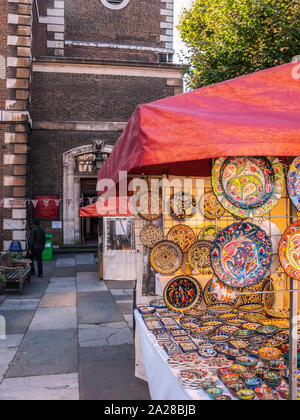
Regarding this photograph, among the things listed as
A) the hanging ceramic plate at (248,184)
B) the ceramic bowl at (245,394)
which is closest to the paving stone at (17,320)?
the ceramic bowl at (245,394)

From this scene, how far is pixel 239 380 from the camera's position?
8.09ft

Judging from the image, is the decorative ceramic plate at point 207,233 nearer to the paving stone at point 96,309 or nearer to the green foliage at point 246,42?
the paving stone at point 96,309

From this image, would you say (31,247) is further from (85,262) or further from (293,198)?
(293,198)

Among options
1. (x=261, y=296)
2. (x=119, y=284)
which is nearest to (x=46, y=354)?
(x=261, y=296)

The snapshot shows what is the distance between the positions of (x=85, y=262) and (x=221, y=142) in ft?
45.4

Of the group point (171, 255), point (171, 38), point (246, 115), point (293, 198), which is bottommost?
point (171, 255)

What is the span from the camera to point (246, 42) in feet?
43.1

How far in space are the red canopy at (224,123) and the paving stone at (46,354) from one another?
352 centimetres

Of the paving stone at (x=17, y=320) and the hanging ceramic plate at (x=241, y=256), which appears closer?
the hanging ceramic plate at (x=241, y=256)

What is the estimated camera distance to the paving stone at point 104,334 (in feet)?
19.2

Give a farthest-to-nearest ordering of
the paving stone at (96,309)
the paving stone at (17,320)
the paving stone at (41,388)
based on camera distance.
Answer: the paving stone at (96,309) < the paving stone at (17,320) < the paving stone at (41,388)

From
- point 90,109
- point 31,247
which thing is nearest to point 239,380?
point 31,247

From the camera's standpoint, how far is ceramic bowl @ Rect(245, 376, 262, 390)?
2.41 metres

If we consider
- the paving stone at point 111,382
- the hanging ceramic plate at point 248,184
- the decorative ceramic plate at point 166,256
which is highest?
the hanging ceramic plate at point 248,184
